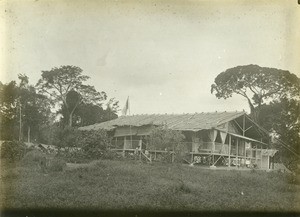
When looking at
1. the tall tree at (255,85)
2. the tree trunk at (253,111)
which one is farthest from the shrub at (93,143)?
the tree trunk at (253,111)

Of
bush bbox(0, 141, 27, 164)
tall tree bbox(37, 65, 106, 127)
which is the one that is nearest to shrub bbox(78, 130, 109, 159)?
tall tree bbox(37, 65, 106, 127)

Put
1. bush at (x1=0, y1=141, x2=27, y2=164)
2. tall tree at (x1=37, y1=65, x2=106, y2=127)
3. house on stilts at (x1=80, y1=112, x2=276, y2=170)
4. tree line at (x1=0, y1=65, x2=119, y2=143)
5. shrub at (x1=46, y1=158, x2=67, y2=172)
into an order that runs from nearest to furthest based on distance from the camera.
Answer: bush at (x1=0, y1=141, x2=27, y2=164) < tree line at (x1=0, y1=65, x2=119, y2=143) < tall tree at (x1=37, y1=65, x2=106, y2=127) < shrub at (x1=46, y1=158, x2=67, y2=172) < house on stilts at (x1=80, y1=112, x2=276, y2=170)

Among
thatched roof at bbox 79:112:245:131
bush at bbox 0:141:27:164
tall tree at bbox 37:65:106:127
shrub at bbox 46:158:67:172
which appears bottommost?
shrub at bbox 46:158:67:172

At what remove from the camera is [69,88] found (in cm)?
670

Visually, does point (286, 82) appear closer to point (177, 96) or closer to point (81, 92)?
point (177, 96)

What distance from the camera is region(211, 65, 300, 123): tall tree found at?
6.48 meters

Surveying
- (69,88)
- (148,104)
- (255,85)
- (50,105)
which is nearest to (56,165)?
(50,105)

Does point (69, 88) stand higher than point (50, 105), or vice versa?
point (69, 88)

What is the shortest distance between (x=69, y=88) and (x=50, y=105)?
458 mm

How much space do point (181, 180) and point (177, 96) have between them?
4.73 feet

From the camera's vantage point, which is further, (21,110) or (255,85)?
(255,85)

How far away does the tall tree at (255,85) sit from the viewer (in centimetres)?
648

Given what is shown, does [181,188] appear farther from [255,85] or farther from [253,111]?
[255,85]

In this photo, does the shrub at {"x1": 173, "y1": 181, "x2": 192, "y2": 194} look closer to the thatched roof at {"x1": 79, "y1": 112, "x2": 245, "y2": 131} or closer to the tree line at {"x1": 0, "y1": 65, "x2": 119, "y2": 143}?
the thatched roof at {"x1": 79, "y1": 112, "x2": 245, "y2": 131}
